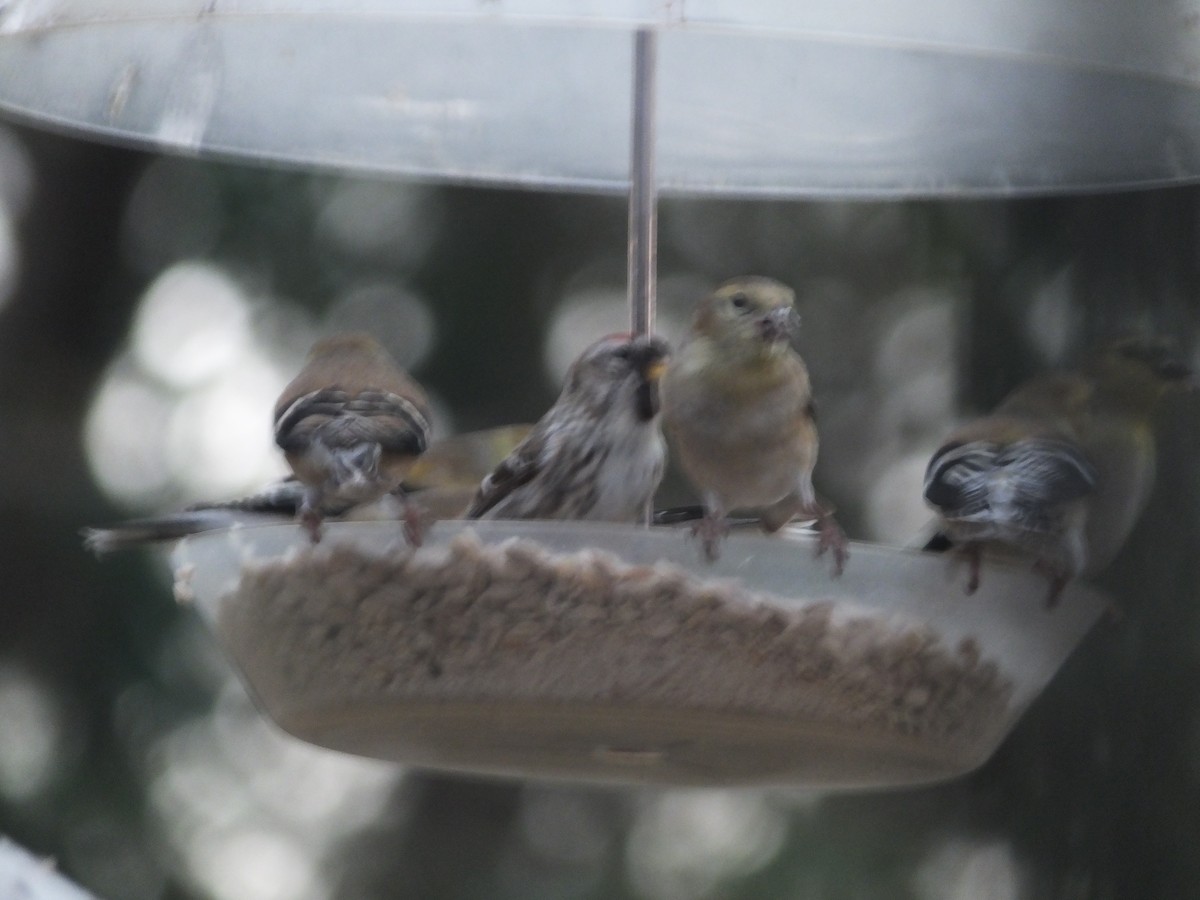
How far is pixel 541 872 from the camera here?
20.7ft

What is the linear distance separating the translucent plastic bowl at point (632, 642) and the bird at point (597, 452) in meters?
0.41

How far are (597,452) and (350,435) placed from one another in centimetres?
39

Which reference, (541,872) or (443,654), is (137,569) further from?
(443,654)

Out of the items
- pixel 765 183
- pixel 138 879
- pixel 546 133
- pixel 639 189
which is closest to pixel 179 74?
pixel 639 189

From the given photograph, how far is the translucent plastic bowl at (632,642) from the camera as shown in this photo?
2.43 metres

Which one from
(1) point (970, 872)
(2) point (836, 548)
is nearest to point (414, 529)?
(2) point (836, 548)

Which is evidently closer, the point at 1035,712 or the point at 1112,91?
the point at 1112,91

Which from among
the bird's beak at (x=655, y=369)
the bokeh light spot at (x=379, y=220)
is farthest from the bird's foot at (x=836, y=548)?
the bokeh light spot at (x=379, y=220)

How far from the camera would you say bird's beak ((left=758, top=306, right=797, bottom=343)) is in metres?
2.93

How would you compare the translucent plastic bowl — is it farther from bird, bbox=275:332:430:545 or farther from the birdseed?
bird, bbox=275:332:430:545

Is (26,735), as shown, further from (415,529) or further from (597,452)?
(415,529)

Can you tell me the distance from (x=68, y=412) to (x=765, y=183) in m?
2.73

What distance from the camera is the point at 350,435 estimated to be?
2.83 m

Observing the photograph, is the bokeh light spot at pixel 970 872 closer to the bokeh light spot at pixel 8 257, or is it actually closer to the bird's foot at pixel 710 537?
the bokeh light spot at pixel 8 257
